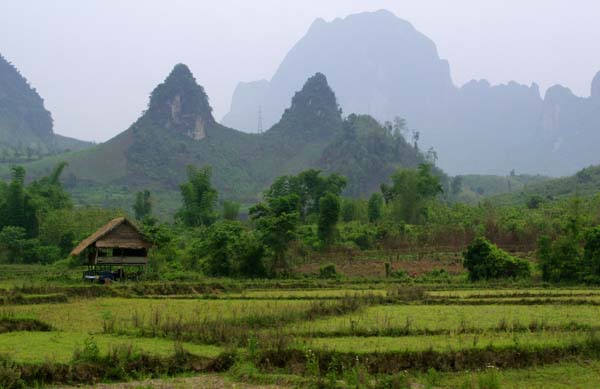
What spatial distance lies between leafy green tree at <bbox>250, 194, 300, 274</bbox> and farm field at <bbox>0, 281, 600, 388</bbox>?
1119cm

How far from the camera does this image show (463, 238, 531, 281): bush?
24.6 m

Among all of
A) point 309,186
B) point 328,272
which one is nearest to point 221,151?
point 309,186

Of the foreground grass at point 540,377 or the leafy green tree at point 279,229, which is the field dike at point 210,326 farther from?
the leafy green tree at point 279,229

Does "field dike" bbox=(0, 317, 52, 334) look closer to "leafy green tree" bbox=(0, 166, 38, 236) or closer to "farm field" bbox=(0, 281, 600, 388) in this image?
"farm field" bbox=(0, 281, 600, 388)

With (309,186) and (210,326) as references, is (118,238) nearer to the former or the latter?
(210,326)

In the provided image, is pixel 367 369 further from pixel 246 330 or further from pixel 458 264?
pixel 458 264

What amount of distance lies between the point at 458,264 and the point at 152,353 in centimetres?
2225

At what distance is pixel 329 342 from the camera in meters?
11.2

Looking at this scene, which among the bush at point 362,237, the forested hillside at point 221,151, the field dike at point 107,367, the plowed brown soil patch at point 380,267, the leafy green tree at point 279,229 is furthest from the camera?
the forested hillside at point 221,151

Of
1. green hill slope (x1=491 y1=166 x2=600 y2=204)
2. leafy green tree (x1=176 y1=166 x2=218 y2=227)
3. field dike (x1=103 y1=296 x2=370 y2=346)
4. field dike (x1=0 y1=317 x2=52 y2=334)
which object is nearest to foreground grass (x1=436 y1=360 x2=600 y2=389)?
field dike (x1=103 y1=296 x2=370 y2=346)

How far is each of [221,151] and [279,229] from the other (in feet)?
281

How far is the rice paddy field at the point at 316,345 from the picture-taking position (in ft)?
30.4

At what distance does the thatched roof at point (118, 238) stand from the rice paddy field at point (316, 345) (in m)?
8.22

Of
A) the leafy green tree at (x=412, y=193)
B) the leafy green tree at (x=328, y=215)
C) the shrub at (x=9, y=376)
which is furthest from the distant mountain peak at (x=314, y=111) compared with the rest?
the shrub at (x=9, y=376)
